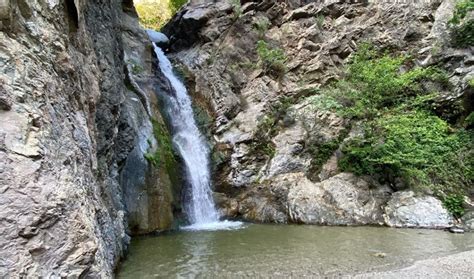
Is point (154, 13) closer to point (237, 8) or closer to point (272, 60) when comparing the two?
point (237, 8)

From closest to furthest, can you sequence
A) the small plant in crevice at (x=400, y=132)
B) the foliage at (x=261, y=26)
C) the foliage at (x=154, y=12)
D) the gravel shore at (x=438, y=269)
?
the gravel shore at (x=438, y=269), the small plant in crevice at (x=400, y=132), the foliage at (x=261, y=26), the foliage at (x=154, y=12)

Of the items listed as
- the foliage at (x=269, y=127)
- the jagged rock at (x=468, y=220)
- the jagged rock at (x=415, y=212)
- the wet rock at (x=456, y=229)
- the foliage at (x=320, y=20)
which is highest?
the foliage at (x=320, y=20)

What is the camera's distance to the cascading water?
12.2m

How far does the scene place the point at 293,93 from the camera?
609 inches

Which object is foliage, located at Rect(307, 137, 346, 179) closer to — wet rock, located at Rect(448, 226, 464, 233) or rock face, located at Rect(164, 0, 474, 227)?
rock face, located at Rect(164, 0, 474, 227)

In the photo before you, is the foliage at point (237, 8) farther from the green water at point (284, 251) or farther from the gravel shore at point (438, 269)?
the gravel shore at point (438, 269)

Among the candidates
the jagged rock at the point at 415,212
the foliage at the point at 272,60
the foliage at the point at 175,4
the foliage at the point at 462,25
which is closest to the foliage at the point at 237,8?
the foliage at the point at 272,60

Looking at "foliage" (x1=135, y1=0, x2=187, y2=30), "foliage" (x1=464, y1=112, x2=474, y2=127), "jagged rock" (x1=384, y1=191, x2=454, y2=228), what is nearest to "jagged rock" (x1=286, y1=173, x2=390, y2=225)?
"jagged rock" (x1=384, y1=191, x2=454, y2=228)

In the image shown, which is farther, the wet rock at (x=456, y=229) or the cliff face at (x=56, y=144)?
the wet rock at (x=456, y=229)

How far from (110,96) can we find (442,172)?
34.5 ft

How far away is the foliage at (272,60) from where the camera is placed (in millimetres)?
16594

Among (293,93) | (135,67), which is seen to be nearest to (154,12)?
(135,67)

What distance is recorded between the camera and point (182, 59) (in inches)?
742

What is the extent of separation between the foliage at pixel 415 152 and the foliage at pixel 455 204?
1.15ft
